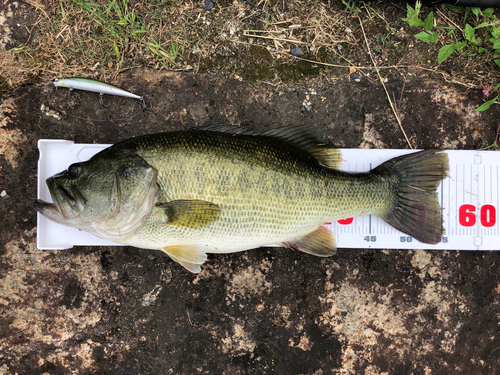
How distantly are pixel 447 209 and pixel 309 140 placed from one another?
1.43 meters

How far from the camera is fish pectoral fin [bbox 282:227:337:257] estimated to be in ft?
8.28

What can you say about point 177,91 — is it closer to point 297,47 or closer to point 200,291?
point 297,47

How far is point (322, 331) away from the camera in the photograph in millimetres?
2818

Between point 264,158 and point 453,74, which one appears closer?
point 264,158

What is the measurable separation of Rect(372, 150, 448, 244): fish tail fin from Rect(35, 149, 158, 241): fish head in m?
1.83

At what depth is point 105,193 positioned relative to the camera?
214cm

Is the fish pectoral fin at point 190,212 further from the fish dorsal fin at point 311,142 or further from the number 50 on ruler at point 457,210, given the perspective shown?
the number 50 on ruler at point 457,210

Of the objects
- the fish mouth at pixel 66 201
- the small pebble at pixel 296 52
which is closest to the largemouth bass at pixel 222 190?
the fish mouth at pixel 66 201

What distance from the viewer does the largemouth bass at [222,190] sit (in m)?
2.16

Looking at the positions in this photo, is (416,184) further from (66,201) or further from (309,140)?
(66,201)

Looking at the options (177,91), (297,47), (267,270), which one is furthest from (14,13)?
(267,270)

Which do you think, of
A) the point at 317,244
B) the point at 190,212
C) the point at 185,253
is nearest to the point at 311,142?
the point at 317,244

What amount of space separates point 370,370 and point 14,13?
15.3ft

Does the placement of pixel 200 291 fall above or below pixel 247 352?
above
